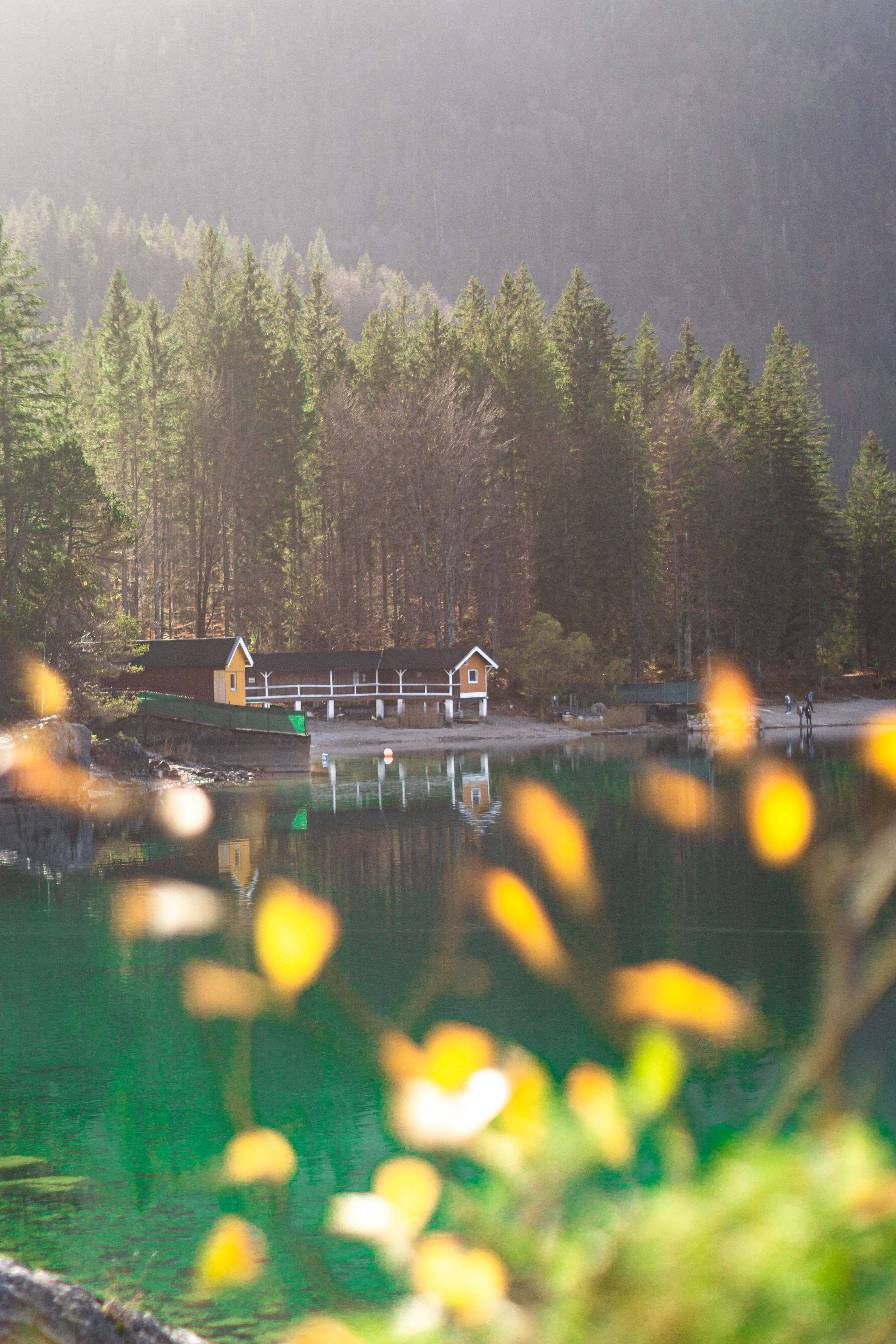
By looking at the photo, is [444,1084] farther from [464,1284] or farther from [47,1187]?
[464,1284]

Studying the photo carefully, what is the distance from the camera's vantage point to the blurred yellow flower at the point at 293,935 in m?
14.1

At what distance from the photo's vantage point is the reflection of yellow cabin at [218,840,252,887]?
762 inches

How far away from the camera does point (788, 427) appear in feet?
269

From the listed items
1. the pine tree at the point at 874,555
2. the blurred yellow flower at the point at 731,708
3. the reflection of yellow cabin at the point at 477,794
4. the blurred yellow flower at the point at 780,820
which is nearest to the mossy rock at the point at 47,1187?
the blurred yellow flower at the point at 780,820

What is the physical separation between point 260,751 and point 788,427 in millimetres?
53343

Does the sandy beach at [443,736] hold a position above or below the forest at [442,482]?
below

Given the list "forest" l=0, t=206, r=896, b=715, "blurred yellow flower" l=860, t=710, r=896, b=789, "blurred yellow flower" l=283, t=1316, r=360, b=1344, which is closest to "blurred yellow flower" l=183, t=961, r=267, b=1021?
"blurred yellow flower" l=860, t=710, r=896, b=789

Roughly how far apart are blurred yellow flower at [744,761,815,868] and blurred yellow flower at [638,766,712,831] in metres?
1.01

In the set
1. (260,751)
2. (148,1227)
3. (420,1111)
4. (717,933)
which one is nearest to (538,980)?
(717,933)

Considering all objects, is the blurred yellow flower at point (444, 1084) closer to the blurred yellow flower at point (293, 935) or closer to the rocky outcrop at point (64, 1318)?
the rocky outcrop at point (64, 1318)

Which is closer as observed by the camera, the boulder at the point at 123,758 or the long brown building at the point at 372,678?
the boulder at the point at 123,758

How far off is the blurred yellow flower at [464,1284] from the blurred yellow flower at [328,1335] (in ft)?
0.51

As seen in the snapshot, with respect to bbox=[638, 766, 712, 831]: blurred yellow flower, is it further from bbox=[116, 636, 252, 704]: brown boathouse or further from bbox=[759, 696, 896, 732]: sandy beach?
bbox=[759, 696, 896, 732]: sandy beach

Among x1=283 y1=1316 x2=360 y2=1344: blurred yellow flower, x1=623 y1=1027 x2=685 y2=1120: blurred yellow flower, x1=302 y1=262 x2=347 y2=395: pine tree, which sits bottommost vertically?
x1=283 y1=1316 x2=360 y2=1344: blurred yellow flower
